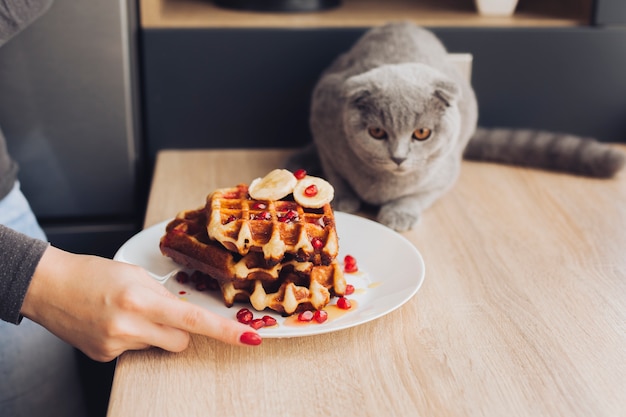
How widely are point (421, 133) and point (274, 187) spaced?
0.26m

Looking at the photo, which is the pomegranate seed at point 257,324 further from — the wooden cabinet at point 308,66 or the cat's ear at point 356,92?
the wooden cabinet at point 308,66

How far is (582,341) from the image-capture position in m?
0.80

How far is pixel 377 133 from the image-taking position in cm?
103

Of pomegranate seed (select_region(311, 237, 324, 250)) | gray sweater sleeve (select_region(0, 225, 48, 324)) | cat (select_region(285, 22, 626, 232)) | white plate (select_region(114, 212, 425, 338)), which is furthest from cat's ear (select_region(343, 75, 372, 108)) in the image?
gray sweater sleeve (select_region(0, 225, 48, 324))

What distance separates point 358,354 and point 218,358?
0.15 meters

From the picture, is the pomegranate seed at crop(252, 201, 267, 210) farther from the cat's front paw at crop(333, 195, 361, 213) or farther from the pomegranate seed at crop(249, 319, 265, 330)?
the cat's front paw at crop(333, 195, 361, 213)

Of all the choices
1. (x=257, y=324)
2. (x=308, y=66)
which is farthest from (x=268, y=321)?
(x=308, y=66)

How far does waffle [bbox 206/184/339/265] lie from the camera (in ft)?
2.64

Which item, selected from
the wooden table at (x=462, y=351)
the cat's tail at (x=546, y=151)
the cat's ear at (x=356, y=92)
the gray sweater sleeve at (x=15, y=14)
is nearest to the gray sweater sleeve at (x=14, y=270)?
the wooden table at (x=462, y=351)

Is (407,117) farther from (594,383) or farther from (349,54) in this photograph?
(594,383)

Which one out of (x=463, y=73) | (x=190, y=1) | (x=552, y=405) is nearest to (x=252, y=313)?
(x=552, y=405)

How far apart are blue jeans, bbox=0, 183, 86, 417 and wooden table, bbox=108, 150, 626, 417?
21 cm

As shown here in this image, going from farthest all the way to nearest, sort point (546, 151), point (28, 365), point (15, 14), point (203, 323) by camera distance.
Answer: point (546, 151) < point (28, 365) < point (15, 14) < point (203, 323)

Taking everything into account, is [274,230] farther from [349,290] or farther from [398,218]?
[398,218]
